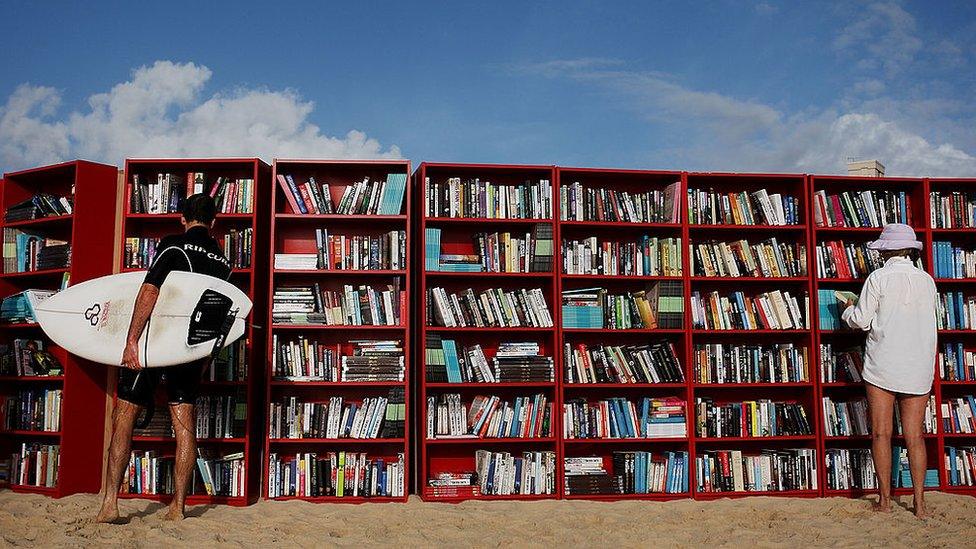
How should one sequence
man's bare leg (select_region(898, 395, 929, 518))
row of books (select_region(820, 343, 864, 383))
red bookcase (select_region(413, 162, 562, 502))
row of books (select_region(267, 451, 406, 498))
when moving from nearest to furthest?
man's bare leg (select_region(898, 395, 929, 518)) → row of books (select_region(267, 451, 406, 498)) → red bookcase (select_region(413, 162, 562, 502)) → row of books (select_region(820, 343, 864, 383))

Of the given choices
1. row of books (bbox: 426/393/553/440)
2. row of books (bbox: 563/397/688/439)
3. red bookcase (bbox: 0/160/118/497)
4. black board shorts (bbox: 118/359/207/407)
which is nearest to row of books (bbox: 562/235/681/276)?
row of books (bbox: 563/397/688/439)

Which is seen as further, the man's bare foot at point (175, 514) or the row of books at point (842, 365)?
the row of books at point (842, 365)

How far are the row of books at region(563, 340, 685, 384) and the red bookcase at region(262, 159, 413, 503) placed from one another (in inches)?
45.3

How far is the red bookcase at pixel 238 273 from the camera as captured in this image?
5.44 metres

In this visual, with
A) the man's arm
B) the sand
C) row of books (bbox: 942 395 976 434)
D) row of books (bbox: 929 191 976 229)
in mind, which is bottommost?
the sand

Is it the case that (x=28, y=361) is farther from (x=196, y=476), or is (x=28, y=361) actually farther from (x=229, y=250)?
(x=229, y=250)

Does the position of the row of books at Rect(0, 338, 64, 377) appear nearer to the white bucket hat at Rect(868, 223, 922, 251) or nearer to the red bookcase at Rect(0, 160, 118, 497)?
the red bookcase at Rect(0, 160, 118, 497)

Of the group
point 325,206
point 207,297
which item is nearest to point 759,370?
point 325,206

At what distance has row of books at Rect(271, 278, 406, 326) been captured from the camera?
5.64 m

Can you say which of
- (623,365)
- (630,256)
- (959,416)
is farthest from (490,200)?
(959,416)

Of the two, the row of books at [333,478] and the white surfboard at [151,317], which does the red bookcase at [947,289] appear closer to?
the row of books at [333,478]

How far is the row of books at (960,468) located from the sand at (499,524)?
1.57ft

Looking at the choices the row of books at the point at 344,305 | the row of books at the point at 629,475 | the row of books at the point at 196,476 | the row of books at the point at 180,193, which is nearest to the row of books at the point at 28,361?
the row of books at the point at 196,476

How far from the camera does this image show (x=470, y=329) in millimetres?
5664
